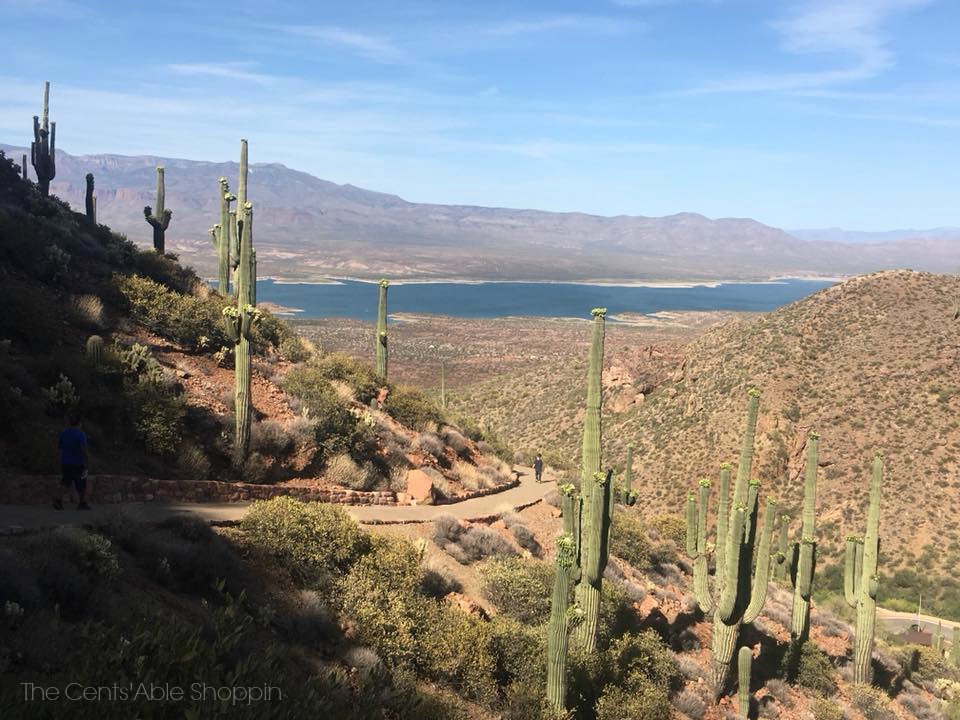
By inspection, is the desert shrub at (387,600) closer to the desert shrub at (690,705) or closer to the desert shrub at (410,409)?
the desert shrub at (690,705)

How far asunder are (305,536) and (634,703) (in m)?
5.62

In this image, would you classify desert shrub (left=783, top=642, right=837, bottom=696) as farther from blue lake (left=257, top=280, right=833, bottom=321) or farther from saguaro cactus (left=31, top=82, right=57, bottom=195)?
blue lake (left=257, top=280, right=833, bottom=321)

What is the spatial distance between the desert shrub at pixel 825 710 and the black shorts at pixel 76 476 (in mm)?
13972

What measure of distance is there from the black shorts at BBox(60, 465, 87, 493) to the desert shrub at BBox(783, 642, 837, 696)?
14473mm

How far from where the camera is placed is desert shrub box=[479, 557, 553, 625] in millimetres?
13344

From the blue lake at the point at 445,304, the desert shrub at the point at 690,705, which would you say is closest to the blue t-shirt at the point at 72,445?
the desert shrub at the point at 690,705

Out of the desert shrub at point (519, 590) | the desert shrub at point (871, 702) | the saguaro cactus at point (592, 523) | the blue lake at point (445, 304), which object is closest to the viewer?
the saguaro cactus at point (592, 523)

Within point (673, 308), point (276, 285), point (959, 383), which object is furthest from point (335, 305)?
point (959, 383)

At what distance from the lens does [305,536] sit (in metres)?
11.5

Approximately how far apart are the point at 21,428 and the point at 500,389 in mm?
48863

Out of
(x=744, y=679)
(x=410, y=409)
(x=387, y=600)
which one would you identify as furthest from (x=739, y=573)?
(x=410, y=409)

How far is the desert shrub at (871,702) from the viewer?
16.2m

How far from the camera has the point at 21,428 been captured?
40.2ft

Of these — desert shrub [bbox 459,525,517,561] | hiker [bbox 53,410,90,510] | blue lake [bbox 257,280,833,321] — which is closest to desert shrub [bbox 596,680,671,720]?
desert shrub [bbox 459,525,517,561]
